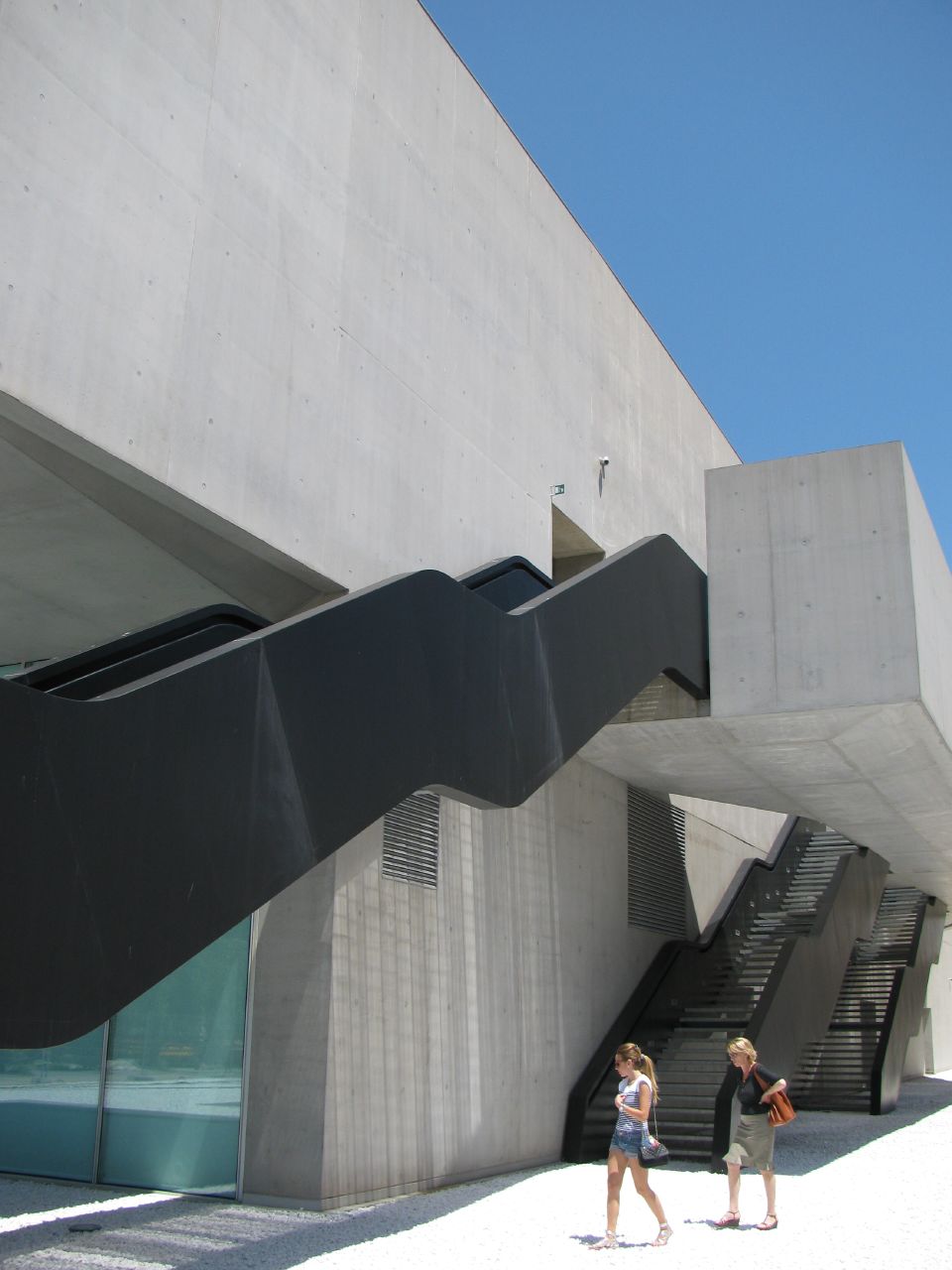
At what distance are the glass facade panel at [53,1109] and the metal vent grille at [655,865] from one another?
7170mm

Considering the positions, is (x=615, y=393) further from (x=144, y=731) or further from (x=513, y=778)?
(x=144, y=731)

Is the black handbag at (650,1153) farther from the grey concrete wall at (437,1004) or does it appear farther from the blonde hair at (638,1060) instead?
the grey concrete wall at (437,1004)

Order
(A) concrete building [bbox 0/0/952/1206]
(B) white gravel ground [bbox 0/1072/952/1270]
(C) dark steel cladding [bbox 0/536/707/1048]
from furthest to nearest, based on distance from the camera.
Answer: (A) concrete building [bbox 0/0/952/1206] < (B) white gravel ground [bbox 0/1072/952/1270] < (C) dark steel cladding [bbox 0/536/707/1048]

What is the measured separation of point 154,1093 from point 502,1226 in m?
2.97

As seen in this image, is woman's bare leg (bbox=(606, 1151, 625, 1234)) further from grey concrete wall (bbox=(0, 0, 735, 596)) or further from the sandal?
grey concrete wall (bbox=(0, 0, 735, 596))

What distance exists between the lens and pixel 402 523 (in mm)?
10094

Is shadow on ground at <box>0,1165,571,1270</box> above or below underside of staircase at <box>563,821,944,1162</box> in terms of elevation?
below

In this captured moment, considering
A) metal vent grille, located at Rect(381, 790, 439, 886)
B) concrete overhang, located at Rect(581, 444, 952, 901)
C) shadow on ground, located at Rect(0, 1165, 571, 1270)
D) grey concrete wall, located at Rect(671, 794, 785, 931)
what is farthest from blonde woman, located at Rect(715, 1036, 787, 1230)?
grey concrete wall, located at Rect(671, 794, 785, 931)

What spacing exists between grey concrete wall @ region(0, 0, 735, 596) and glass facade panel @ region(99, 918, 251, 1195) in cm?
338

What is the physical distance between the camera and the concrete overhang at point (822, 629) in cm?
1069

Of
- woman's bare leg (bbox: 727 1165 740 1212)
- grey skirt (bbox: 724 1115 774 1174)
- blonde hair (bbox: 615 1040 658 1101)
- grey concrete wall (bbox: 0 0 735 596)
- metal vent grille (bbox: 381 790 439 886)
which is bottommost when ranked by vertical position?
woman's bare leg (bbox: 727 1165 740 1212)

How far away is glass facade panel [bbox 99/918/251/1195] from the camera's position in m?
8.67

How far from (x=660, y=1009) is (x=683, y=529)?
743 cm

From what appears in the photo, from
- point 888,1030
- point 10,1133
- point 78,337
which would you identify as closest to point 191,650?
point 78,337
